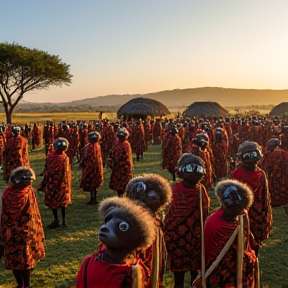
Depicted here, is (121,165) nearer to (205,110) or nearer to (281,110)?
(205,110)

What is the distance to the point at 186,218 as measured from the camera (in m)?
4.54

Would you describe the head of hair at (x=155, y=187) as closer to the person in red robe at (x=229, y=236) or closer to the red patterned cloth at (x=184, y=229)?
the person in red robe at (x=229, y=236)

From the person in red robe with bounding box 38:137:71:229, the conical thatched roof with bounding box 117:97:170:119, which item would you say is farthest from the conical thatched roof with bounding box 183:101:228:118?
the person in red robe with bounding box 38:137:71:229

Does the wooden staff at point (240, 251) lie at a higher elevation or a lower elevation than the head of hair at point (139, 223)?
lower

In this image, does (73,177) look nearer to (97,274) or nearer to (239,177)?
(239,177)

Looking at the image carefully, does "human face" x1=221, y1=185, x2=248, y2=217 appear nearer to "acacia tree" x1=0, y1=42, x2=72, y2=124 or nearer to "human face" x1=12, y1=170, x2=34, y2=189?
"human face" x1=12, y1=170, x2=34, y2=189

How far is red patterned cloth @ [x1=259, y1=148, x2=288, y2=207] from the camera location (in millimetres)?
8672

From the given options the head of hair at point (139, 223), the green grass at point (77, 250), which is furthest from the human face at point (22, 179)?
the head of hair at point (139, 223)

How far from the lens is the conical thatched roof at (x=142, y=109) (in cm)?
4528

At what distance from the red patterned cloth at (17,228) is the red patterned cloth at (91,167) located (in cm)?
529

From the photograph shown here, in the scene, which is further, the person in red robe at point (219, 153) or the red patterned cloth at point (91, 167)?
the person in red robe at point (219, 153)

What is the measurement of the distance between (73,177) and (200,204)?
1111cm

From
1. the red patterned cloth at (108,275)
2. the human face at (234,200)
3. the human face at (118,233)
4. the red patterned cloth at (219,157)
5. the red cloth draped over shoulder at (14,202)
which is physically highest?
the human face at (118,233)

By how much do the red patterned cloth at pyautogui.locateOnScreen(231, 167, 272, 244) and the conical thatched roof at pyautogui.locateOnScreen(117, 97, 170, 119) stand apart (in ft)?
131
